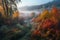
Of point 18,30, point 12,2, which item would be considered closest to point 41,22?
point 18,30

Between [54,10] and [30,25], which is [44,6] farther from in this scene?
[30,25]

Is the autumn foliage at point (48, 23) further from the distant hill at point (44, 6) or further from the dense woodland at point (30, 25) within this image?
the distant hill at point (44, 6)

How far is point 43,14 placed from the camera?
203 inches

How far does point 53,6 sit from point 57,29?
0.52 m

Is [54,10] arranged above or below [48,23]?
above

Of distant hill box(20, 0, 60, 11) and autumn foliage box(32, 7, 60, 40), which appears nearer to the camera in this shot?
autumn foliage box(32, 7, 60, 40)

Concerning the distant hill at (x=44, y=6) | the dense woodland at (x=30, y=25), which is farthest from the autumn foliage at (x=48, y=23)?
the distant hill at (x=44, y=6)

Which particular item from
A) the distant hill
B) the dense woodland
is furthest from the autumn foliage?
the distant hill

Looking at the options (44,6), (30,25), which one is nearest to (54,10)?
(44,6)

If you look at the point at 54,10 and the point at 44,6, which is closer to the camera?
the point at 54,10

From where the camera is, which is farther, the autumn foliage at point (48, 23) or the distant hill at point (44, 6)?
the distant hill at point (44, 6)

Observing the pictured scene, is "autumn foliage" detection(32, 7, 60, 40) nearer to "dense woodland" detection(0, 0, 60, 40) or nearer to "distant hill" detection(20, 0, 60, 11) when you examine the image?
"dense woodland" detection(0, 0, 60, 40)

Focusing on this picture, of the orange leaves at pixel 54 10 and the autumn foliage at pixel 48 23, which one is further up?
the orange leaves at pixel 54 10

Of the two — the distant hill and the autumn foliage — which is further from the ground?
the distant hill
